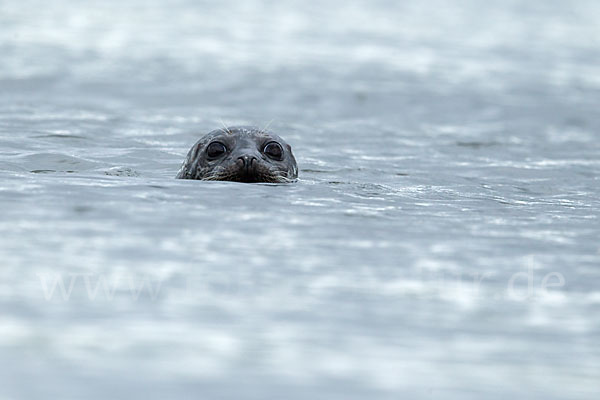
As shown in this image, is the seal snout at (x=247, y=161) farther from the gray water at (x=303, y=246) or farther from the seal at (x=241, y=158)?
the gray water at (x=303, y=246)

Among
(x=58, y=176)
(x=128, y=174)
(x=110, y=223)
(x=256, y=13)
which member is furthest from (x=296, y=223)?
(x=256, y=13)

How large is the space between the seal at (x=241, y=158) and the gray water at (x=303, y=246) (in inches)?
12.3

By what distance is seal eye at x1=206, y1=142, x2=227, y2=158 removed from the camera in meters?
9.98

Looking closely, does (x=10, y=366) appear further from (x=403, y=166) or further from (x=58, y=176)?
(x=403, y=166)

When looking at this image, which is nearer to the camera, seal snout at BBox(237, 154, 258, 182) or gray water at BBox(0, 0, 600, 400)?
gray water at BBox(0, 0, 600, 400)

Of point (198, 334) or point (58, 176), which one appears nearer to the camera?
point (198, 334)

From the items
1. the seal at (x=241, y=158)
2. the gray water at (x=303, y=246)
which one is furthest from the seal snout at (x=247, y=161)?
the gray water at (x=303, y=246)

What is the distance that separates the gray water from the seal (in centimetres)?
31

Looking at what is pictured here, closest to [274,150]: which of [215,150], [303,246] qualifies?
[215,150]

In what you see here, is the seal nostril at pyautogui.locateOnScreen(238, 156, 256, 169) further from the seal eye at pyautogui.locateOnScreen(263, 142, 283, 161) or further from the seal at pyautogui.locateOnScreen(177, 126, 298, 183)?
the seal eye at pyautogui.locateOnScreen(263, 142, 283, 161)

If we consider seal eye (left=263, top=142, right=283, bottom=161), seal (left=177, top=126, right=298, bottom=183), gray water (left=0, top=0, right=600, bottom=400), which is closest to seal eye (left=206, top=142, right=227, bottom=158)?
seal (left=177, top=126, right=298, bottom=183)

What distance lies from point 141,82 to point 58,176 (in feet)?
31.0

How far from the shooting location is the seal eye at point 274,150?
10.1m

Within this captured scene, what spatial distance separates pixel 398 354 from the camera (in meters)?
Answer: 5.32
